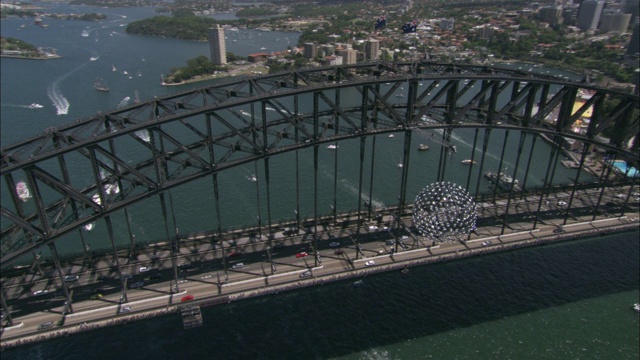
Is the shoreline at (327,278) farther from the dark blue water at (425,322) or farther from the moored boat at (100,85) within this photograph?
the moored boat at (100,85)

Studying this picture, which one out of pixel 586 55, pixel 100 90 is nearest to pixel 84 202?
pixel 100 90

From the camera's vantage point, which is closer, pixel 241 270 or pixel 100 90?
pixel 241 270

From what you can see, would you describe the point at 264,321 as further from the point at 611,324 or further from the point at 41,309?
the point at 611,324

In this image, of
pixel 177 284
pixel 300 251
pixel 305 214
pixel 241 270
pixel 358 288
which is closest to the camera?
pixel 177 284

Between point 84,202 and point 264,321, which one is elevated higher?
point 84,202

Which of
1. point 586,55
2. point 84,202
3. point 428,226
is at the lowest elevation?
point 586,55

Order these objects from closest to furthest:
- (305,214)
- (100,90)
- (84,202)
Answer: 1. (84,202)
2. (305,214)
3. (100,90)

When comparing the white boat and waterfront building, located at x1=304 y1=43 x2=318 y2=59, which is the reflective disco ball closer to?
the white boat
